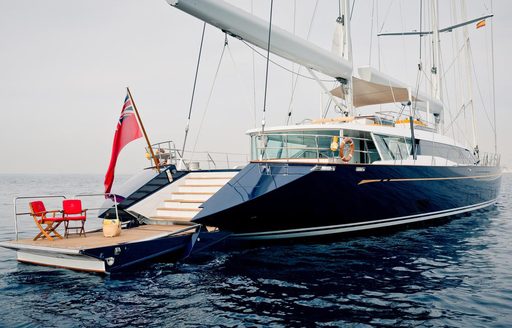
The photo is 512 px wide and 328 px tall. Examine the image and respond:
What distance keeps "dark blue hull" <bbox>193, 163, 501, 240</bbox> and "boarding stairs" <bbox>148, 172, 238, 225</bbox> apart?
1.48 metres

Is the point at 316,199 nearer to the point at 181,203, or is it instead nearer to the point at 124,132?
the point at 181,203

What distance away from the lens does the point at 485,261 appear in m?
8.11

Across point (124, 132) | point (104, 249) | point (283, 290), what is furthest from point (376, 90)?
point (104, 249)

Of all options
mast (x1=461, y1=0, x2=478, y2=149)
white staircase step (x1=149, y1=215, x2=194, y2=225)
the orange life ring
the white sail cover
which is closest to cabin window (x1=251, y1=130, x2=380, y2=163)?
the orange life ring

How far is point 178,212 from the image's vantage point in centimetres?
973

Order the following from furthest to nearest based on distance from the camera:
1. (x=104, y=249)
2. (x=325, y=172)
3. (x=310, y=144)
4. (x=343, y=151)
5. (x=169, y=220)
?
1. (x=310, y=144)
2. (x=169, y=220)
3. (x=343, y=151)
4. (x=325, y=172)
5. (x=104, y=249)

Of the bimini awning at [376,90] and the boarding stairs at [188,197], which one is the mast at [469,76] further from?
the boarding stairs at [188,197]

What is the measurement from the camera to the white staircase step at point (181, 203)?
9781mm

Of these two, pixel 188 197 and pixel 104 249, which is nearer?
pixel 104 249

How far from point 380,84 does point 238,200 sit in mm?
7581

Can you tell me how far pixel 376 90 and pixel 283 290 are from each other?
9.32m

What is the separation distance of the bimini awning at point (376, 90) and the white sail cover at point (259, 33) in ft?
5.78

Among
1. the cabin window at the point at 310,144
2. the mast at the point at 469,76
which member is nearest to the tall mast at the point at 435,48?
the mast at the point at 469,76

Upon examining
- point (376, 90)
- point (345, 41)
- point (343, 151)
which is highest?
point (345, 41)
